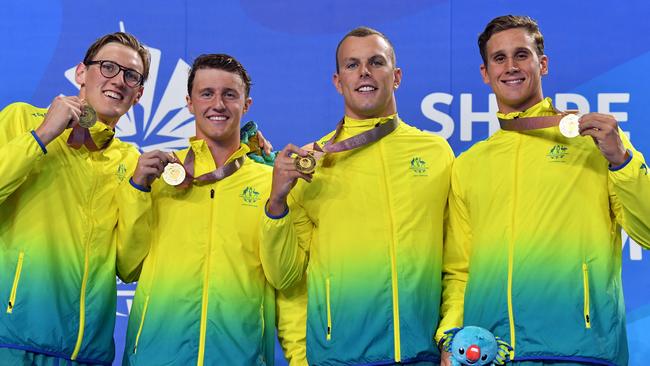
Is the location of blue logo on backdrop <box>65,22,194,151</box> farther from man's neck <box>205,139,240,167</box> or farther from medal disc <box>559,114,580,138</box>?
medal disc <box>559,114,580,138</box>

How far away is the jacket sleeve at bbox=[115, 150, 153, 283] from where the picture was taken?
10.6 feet

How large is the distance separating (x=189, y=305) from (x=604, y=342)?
5.13 ft

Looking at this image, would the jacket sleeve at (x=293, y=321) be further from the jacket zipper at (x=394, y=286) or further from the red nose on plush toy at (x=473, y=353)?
Result: the red nose on plush toy at (x=473, y=353)

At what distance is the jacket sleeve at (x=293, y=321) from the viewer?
11.0 feet

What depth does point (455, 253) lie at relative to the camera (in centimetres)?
326

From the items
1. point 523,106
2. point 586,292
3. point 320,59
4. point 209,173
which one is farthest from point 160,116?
point 586,292

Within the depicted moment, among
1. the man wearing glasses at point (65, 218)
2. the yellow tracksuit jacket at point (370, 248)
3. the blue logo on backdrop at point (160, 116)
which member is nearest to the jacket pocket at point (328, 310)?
the yellow tracksuit jacket at point (370, 248)

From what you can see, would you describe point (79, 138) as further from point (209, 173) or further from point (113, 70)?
point (209, 173)

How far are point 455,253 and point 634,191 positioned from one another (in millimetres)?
755

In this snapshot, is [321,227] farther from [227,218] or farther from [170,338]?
[170,338]

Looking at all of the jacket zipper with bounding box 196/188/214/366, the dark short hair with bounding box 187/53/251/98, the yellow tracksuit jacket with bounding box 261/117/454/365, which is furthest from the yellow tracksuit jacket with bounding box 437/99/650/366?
the dark short hair with bounding box 187/53/251/98

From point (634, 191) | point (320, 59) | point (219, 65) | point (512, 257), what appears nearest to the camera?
point (634, 191)

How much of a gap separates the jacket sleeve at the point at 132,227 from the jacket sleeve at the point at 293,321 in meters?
0.60

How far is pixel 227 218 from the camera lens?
3.34 m
